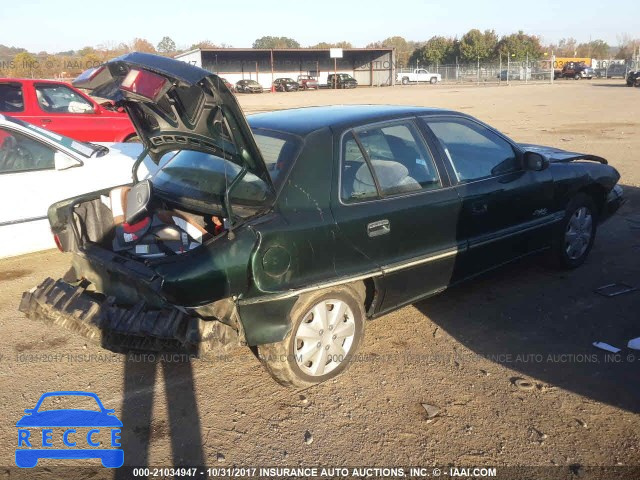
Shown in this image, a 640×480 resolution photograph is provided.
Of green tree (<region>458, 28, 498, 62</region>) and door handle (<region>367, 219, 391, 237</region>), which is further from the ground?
green tree (<region>458, 28, 498, 62</region>)

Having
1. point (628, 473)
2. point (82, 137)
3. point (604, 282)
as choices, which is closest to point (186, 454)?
point (628, 473)

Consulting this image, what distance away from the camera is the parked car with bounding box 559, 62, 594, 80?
52281 mm

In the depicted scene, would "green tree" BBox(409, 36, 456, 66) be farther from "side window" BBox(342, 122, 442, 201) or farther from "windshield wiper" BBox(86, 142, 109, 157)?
"side window" BBox(342, 122, 442, 201)

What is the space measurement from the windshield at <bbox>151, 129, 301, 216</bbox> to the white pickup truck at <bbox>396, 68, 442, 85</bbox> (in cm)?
5866

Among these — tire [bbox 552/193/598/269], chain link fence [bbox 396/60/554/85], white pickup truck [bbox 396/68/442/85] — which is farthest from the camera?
white pickup truck [bbox 396/68/442/85]

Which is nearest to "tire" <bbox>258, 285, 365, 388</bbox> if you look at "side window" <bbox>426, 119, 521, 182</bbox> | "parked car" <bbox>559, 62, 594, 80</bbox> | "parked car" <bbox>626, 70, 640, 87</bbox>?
"side window" <bbox>426, 119, 521, 182</bbox>

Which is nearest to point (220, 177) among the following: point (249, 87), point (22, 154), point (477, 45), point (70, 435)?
point (70, 435)

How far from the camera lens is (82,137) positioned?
9.45 m

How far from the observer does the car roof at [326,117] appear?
146 inches

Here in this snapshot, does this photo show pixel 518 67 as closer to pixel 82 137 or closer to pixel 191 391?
pixel 82 137

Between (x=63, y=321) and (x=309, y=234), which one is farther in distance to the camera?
(x=63, y=321)

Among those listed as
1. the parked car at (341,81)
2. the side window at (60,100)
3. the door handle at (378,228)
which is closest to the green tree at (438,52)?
the parked car at (341,81)

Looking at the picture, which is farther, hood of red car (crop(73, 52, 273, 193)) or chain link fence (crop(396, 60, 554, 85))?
chain link fence (crop(396, 60, 554, 85))

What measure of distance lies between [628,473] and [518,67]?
59702 millimetres
